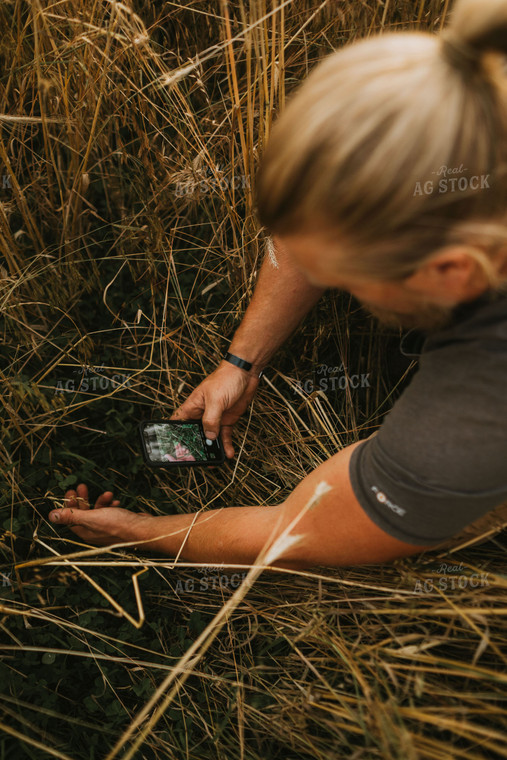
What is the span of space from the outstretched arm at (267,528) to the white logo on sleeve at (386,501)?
0.05 metres

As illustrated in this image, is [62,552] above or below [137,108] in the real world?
below

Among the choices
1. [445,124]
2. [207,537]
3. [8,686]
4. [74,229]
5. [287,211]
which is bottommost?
[8,686]

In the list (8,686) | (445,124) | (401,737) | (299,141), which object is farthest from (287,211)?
(8,686)

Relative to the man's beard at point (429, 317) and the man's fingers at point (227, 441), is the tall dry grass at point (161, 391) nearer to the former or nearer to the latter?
the man's fingers at point (227, 441)

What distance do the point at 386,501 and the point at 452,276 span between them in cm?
39

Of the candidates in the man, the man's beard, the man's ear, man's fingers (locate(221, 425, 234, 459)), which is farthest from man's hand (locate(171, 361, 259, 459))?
the man's ear

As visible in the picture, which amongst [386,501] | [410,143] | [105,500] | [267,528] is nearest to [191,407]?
[105,500]

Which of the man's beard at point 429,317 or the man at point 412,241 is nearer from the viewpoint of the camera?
the man at point 412,241

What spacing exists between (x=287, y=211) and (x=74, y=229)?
1.15m

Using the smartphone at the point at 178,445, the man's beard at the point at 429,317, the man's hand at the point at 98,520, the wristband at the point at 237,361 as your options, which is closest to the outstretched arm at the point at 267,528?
the man's hand at the point at 98,520

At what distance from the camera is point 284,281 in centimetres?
146

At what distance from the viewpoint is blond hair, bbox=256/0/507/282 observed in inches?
27.5

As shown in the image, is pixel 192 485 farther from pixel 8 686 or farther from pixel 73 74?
pixel 73 74

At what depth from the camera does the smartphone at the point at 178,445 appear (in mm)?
1461
